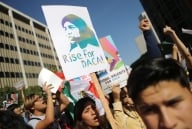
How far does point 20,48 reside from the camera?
201ft

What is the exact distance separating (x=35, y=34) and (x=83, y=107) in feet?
225

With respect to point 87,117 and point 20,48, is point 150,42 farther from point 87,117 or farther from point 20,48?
point 20,48

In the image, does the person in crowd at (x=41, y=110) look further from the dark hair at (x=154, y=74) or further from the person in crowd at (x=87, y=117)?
the dark hair at (x=154, y=74)

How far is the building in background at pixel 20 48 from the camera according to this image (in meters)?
54.5

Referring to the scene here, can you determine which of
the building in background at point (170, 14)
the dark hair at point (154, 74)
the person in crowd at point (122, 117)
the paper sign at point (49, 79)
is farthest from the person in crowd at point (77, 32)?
the building in background at point (170, 14)

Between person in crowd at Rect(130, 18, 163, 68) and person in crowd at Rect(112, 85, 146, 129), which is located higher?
person in crowd at Rect(130, 18, 163, 68)

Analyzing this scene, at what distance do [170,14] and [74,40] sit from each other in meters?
52.4

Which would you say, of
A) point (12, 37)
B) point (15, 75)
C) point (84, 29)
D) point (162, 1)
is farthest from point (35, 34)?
point (84, 29)

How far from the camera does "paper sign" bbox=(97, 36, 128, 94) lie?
705cm

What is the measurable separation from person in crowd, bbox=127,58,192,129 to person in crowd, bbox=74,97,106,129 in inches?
87.6

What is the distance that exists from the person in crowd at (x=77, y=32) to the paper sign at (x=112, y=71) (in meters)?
1.83

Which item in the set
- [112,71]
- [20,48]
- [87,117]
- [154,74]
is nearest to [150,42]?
[154,74]

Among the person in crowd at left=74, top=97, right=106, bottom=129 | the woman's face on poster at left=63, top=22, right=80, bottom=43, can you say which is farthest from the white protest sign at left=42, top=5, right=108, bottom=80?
the person in crowd at left=74, top=97, right=106, bottom=129

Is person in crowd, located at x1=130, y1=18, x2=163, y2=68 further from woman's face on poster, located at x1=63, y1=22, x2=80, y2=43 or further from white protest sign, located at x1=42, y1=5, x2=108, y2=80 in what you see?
woman's face on poster, located at x1=63, y1=22, x2=80, y2=43
